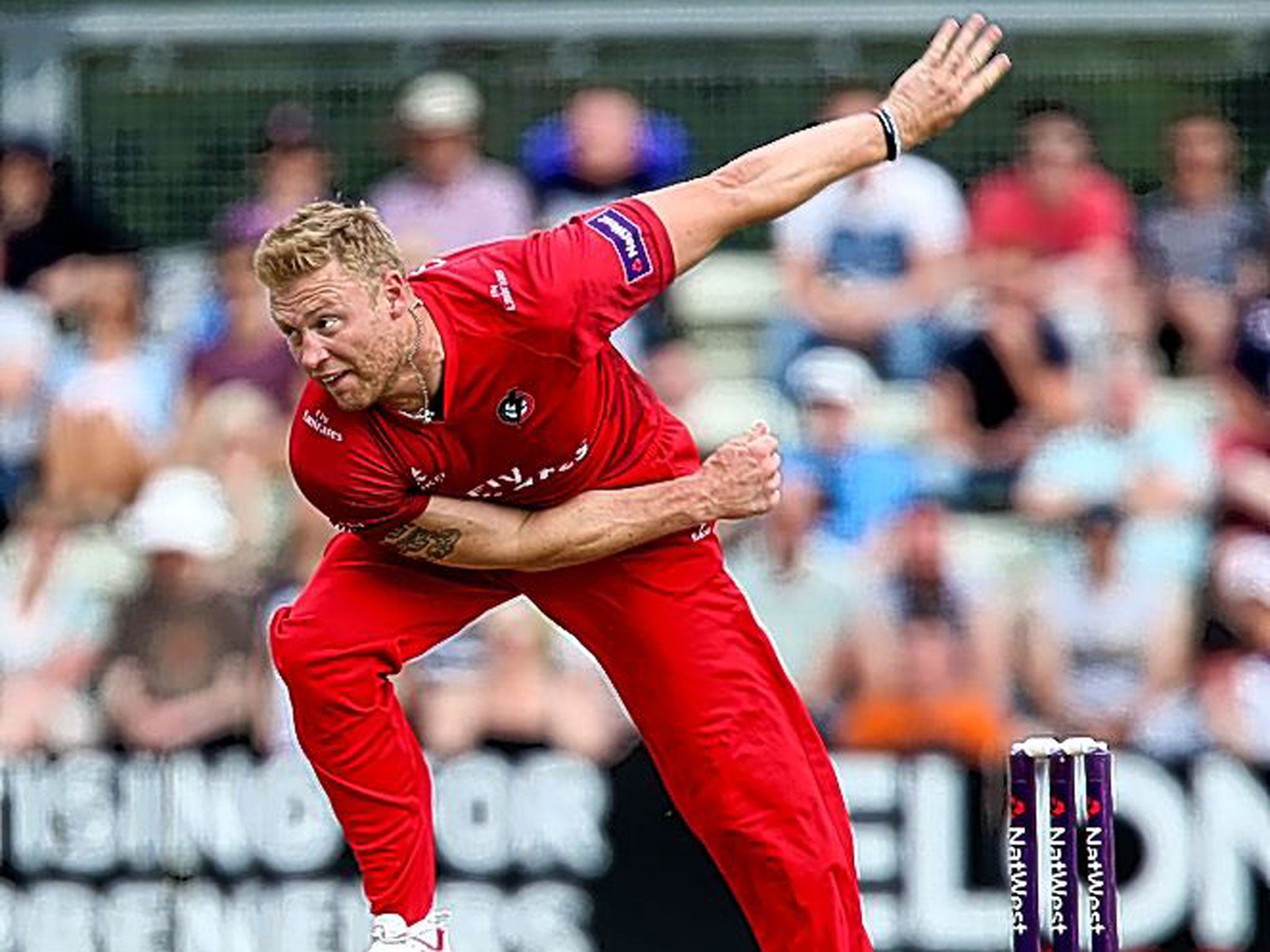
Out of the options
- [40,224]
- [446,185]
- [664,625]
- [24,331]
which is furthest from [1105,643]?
[40,224]

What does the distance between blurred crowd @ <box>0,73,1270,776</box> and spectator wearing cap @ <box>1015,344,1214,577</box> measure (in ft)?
0.04

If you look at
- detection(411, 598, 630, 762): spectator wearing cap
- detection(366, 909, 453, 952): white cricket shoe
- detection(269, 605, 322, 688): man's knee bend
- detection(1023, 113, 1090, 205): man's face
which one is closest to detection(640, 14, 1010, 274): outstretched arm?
detection(269, 605, 322, 688): man's knee bend

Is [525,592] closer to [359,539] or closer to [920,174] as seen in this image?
[359,539]

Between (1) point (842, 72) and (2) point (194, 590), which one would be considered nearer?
(2) point (194, 590)

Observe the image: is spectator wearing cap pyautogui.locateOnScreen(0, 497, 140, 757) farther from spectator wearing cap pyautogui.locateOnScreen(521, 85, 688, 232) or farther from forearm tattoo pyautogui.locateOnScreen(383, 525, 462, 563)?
forearm tattoo pyautogui.locateOnScreen(383, 525, 462, 563)

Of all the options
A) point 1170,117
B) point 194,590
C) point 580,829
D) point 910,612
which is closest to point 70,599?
point 194,590

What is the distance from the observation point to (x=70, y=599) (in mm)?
10078

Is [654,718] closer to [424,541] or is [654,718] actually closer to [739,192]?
[424,541]

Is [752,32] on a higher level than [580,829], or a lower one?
higher

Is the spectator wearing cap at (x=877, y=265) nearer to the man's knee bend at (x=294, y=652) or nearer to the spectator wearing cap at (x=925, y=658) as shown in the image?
the spectator wearing cap at (x=925, y=658)

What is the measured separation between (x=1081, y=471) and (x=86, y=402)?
12.0 ft

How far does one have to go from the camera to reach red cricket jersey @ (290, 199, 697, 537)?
636 centimetres

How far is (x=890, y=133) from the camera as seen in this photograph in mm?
6656

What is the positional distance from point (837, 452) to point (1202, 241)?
1.64 m
